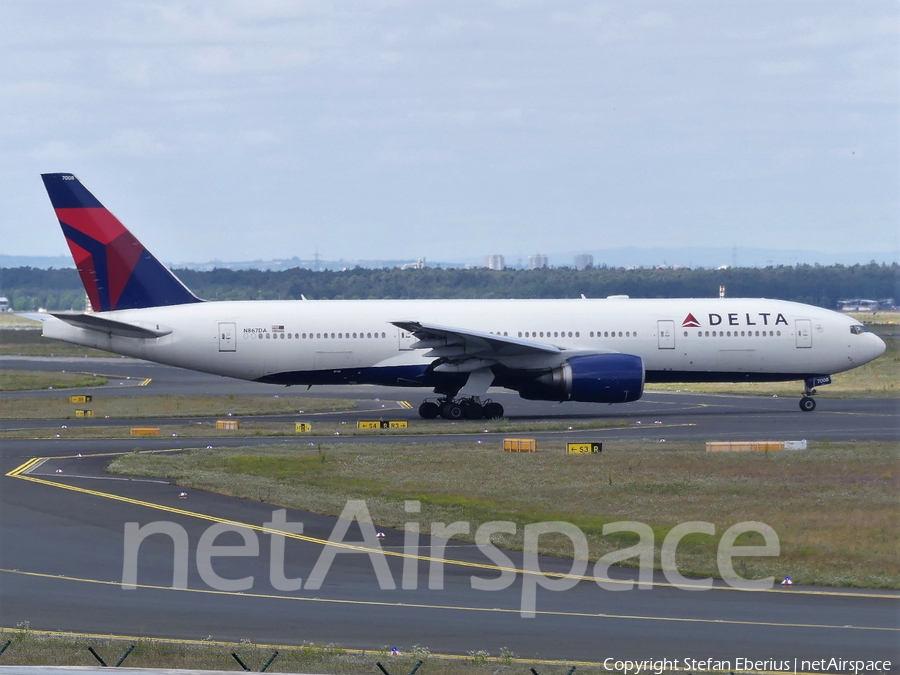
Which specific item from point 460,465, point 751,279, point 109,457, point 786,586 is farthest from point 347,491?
point 751,279

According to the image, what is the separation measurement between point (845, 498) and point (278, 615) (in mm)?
13396

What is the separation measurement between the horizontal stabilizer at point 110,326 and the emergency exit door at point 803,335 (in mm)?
22635

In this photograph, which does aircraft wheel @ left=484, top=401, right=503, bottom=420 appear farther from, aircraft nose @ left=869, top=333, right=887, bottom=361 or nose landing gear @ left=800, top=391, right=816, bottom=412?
aircraft nose @ left=869, top=333, right=887, bottom=361

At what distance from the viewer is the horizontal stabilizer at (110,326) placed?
3972 centimetres

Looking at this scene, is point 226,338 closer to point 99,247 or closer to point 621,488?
point 99,247

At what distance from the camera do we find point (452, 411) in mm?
41438

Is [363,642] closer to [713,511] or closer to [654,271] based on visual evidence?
[713,511]

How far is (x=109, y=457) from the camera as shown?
31.8 m

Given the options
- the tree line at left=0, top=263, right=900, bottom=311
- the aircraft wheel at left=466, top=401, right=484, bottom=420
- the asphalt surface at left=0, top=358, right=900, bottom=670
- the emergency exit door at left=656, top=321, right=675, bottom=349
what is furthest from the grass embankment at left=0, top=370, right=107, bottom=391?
the tree line at left=0, top=263, right=900, bottom=311

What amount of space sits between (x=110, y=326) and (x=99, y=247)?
304 cm

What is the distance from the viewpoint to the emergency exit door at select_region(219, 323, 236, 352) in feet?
134
